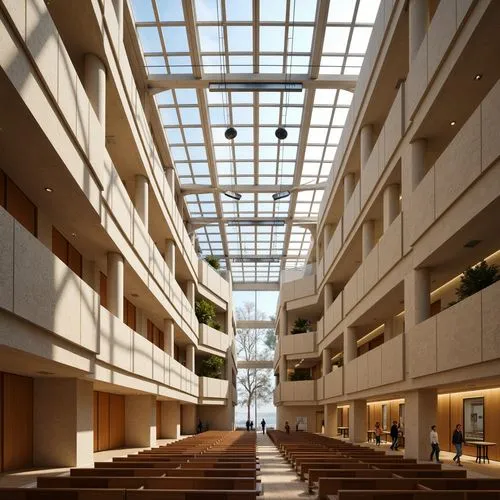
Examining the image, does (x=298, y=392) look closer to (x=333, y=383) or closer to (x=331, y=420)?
(x=331, y=420)

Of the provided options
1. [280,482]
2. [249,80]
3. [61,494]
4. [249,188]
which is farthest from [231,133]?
[61,494]

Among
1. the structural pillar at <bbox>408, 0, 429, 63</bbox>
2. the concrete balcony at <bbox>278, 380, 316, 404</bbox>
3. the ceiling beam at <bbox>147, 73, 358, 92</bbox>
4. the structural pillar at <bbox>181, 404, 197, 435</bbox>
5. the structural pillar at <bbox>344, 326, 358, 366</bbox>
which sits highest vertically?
the ceiling beam at <bbox>147, 73, 358, 92</bbox>

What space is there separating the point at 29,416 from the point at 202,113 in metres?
18.2

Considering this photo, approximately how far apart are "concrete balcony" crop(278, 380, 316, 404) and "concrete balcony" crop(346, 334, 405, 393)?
14215 millimetres

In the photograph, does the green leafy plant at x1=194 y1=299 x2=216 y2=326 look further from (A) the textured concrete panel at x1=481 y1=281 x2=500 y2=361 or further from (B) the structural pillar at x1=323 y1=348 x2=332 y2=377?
(A) the textured concrete panel at x1=481 y1=281 x2=500 y2=361

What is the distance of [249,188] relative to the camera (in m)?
43.4

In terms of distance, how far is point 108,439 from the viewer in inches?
1120

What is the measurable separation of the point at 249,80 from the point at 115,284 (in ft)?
39.1

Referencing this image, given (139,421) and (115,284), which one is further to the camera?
(139,421)

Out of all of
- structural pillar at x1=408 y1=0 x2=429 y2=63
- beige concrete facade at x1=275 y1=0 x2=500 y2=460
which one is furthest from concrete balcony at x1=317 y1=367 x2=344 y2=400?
structural pillar at x1=408 y1=0 x2=429 y2=63

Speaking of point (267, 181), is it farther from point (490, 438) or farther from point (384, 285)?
point (490, 438)

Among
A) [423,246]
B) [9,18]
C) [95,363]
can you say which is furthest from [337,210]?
[9,18]

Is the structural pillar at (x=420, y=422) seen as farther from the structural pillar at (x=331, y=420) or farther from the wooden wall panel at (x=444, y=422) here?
the structural pillar at (x=331, y=420)

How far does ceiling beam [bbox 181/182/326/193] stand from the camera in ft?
139
